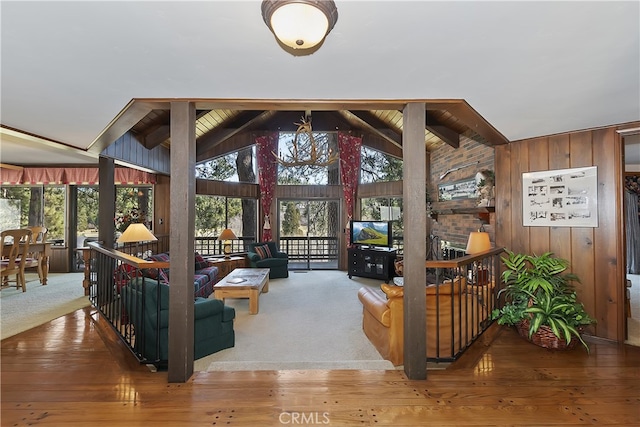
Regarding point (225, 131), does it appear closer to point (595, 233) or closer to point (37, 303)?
point (37, 303)

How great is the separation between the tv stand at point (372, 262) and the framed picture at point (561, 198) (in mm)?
3233

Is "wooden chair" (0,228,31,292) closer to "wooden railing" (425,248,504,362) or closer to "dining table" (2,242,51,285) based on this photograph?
"dining table" (2,242,51,285)

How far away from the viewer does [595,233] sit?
9.66 ft

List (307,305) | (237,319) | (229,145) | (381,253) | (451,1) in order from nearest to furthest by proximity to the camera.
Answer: (451,1) → (237,319) → (307,305) → (381,253) → (229,145)

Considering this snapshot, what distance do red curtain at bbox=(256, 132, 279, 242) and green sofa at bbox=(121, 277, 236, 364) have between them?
4348mm

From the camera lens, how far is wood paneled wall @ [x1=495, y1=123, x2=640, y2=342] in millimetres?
2838

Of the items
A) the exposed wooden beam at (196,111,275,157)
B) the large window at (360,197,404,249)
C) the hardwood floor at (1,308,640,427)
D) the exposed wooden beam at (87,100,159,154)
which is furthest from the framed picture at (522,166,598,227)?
the exposed wooden beam at (196,111,275,157)

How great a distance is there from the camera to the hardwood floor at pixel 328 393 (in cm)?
174

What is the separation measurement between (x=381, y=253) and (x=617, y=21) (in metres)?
5.32

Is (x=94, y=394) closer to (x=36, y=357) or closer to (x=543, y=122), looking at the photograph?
(x=36, y=357)

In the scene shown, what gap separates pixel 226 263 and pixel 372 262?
3212 millimetres

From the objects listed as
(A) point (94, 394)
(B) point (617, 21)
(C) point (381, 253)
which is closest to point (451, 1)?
(B) point (617, 21)

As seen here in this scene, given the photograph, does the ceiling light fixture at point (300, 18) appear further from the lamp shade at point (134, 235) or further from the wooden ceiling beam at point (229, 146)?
the wooden ceiling beam at point (229, 146)

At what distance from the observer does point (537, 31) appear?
1502 millimetres
